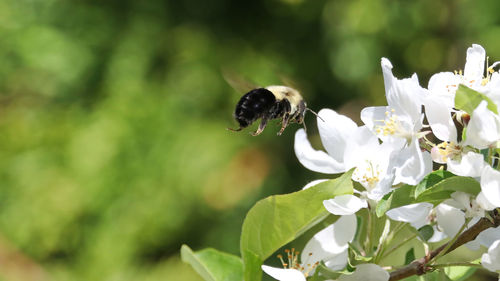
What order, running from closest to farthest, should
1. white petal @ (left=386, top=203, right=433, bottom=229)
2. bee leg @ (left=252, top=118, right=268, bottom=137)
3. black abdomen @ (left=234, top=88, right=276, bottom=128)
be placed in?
white petal @ (left=386, top=203, right=433, bottom=229), bee leg @ (left=252, top=118, right=268, bottom=137), black abdomen @ (left=234, top=88, right=276, bottom=128)

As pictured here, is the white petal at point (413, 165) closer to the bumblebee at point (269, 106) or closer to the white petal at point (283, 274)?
the white petal at point (283, 274)

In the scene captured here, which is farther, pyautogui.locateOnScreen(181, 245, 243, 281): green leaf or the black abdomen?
the black abdomen

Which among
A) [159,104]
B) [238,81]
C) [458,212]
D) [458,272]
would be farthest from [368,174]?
[159,104]

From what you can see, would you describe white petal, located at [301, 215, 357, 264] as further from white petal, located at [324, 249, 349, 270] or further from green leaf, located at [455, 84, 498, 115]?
green leaf, located at [455, 84, 498, 115]

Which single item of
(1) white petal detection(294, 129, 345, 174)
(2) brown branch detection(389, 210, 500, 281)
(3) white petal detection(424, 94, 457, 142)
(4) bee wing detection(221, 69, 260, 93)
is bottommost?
(2) brown branch detection(389, 210, 500, 281)

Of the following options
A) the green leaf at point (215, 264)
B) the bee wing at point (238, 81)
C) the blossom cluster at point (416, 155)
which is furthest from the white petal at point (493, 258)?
the bee wing at point (238, 81)

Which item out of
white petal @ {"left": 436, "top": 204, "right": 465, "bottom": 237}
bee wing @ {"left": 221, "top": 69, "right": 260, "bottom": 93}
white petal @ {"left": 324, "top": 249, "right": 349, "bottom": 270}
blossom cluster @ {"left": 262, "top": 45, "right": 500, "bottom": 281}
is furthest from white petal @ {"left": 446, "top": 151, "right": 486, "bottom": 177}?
bee wing @ {"left": 221, "top": 69, "right": 260, "bottom": 93}
